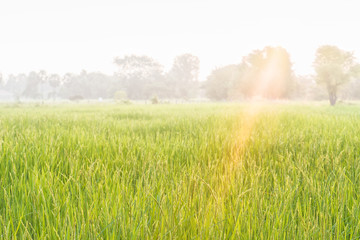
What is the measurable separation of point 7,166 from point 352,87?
95364 millimetres

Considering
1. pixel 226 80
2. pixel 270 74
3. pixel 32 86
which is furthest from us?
pixel 32 86

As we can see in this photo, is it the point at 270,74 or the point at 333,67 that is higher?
the point at 270,74

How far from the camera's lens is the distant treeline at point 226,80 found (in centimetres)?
3170

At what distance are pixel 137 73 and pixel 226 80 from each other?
39.2 m

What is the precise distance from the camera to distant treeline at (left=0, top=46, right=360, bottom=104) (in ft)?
104

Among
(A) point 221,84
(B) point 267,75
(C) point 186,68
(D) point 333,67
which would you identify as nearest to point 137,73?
(C) point 186,68

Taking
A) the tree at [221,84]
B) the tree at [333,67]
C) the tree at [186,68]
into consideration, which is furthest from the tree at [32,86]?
the tree at [333,67]

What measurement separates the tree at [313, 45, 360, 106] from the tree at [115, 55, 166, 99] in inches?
2363

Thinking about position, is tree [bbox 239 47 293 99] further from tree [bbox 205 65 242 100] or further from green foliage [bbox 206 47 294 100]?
tree [bbox 205 65 242 100]

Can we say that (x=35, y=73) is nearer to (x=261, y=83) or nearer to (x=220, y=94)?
(x=220, y=94)

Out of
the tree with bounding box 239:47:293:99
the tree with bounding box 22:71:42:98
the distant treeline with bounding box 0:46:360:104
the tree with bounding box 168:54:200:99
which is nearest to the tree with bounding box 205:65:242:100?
the distant treeline with bounding box 0:46:360:104

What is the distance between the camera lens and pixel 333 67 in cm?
3006

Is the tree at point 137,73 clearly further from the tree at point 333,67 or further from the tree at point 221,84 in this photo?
the tree at point 333,67

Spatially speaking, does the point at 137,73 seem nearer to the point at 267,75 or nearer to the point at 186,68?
the point at 186,68
